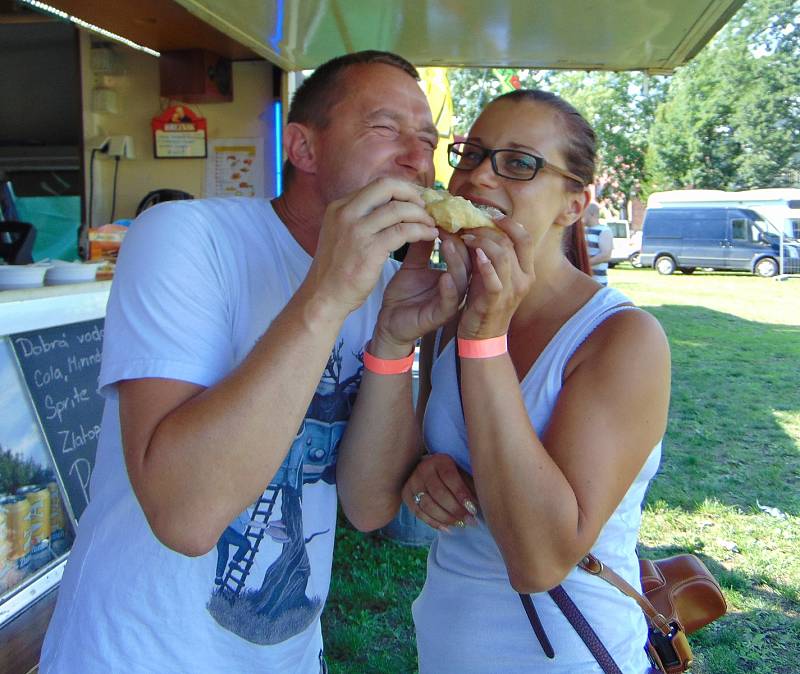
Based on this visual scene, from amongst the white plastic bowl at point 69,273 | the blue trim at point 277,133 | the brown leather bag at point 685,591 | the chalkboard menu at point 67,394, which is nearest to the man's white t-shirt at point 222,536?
the brown leather bag at point 685,591

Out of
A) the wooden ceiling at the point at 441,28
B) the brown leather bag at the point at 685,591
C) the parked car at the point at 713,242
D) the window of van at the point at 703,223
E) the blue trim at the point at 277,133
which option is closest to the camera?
the brown leather bag at the point at 685,591

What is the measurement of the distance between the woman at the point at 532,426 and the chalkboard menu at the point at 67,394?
1951mm

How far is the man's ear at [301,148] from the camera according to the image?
1.89 meters

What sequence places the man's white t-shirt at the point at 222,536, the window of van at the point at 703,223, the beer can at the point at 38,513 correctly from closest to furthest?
the man's white t-shirt at the point at 222,536, the beer can at the point at 38,513, the window of van at the point at 703,223

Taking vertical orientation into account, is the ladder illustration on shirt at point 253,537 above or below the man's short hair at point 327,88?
below

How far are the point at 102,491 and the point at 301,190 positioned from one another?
0.92 metres

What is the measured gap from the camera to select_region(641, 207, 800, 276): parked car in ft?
86.1

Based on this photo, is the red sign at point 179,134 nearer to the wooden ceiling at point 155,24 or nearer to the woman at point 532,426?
the wooden ceiling at point 155,24

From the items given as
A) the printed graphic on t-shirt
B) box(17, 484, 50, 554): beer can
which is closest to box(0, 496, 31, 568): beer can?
box(17, 484, 50, 554): beer can

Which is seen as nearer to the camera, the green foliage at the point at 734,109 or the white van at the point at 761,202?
the white van at the point at 761,202

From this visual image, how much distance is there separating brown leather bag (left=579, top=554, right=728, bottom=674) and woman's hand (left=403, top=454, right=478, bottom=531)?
1.56 feet

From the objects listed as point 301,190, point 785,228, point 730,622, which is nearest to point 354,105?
point 301,190

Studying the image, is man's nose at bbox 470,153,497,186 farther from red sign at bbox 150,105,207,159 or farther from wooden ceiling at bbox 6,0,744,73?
red sign at bbox 150,105,207,159

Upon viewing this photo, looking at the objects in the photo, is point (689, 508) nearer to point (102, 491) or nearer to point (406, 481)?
point (406, 481)
